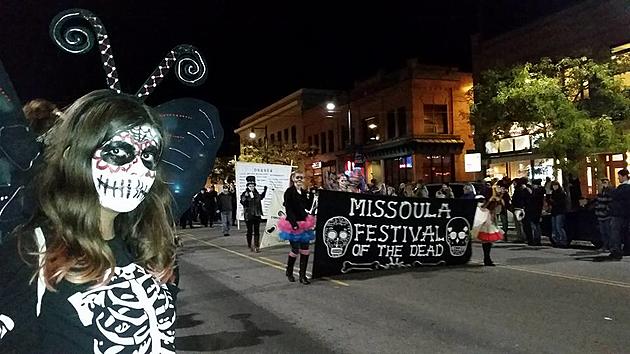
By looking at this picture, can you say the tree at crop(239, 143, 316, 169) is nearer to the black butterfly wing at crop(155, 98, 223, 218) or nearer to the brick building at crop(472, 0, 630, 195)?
the brick building at crop(472, 0, 630, 195)

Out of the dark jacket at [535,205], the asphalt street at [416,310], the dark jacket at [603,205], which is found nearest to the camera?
the asphalt street at [416,310]

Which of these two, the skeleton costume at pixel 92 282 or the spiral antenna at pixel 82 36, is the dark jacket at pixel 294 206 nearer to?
the spiral antenna at pixel 82 36

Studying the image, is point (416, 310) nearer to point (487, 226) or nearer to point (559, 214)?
point (487, 226)

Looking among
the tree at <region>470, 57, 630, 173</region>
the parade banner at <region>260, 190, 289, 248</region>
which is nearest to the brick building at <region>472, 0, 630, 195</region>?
the tree at <region>470, 57, 630, 173</region>

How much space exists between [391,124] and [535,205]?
87.7 feet

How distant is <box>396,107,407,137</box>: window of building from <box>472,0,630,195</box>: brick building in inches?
322

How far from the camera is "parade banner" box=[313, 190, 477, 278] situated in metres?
10.9

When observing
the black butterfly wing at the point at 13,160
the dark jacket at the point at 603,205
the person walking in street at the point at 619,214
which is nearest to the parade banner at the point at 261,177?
the dark jacket at the point at 603,205

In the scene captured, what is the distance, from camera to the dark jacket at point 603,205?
13819 mm

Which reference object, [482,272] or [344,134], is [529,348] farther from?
[344,134]

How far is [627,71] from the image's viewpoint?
19375 mm

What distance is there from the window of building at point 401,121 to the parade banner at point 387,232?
28.9m

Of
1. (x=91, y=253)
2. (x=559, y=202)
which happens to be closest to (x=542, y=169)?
(x=559, y=202)

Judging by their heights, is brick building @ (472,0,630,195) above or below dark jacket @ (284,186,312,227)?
above
